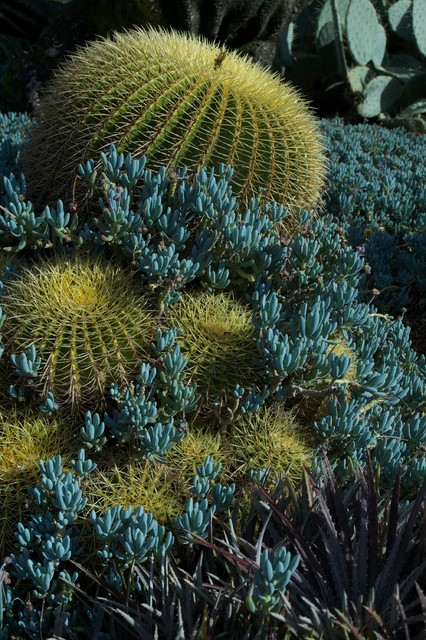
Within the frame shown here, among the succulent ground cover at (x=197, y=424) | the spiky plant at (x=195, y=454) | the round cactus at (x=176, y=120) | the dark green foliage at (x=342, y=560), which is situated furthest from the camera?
the round cactus at (x=176, y=120)

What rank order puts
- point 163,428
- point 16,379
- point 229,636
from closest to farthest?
1. point 229,636
2. point 163,428
3. point 16,379

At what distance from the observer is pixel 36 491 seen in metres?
2.03

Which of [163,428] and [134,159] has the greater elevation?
[134,159]

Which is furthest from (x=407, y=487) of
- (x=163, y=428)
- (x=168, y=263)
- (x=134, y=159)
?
(x=134, y=159)

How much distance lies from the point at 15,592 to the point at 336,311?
143cm

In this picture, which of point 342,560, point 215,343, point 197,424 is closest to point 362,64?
point 215,343

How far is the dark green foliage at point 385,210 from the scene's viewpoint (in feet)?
12.5

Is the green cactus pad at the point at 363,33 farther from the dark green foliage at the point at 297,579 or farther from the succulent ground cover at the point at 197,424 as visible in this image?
the dark green foliage at the point at 297,579

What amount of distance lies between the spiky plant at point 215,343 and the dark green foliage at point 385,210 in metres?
1.16

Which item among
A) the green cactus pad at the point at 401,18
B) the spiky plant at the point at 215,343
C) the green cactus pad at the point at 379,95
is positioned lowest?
the spiky plant at the point at 215,343

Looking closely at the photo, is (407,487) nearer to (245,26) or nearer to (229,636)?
(229,636)

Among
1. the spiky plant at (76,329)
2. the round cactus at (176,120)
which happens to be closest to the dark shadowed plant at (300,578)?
the spiky plant at (76,329)

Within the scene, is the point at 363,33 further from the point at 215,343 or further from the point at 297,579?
the point at 297,579

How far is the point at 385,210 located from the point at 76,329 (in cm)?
262
